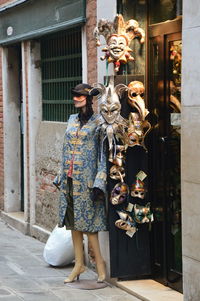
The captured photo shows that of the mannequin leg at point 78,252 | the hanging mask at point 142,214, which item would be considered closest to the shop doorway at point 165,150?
the hanging mask at point 142,214

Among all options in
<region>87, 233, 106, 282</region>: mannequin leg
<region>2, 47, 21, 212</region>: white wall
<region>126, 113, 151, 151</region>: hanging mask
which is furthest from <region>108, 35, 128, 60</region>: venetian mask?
<region>2, 47, 21, 212</region>: white wall

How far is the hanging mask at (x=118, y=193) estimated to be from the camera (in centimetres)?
768

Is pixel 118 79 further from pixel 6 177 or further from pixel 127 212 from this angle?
pixel 6 177

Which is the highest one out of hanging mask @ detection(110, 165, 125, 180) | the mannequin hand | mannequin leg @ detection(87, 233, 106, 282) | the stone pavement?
hanging mask @ detection(110, 165, 125, 180)

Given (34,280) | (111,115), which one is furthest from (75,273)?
(111,115)

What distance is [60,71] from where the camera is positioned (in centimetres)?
1012

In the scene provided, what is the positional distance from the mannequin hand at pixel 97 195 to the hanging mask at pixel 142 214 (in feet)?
1.10

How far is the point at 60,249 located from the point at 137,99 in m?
2.02

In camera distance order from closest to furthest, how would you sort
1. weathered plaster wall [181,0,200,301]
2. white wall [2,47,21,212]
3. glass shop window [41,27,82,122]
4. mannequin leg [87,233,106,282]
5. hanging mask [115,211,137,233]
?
weathered plaster wall [181,0,200,301] → hanging mask [115,211,137,233] → mannequin leg [87,233,106,282] → glass shop window [41,27,82,122] → white wall [2,47,21,212]

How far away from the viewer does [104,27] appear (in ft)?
25.8

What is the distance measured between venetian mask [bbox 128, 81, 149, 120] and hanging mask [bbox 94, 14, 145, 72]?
0.26 m

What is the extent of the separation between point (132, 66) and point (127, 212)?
1.41m

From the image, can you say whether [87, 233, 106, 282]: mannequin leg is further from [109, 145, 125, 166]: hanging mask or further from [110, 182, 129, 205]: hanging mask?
[109, 145, 125, 166]: hanging mask

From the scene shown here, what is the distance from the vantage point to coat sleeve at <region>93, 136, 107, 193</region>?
7562 mm
